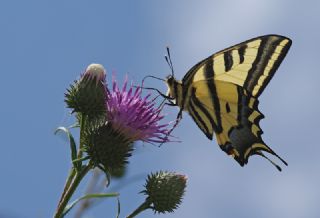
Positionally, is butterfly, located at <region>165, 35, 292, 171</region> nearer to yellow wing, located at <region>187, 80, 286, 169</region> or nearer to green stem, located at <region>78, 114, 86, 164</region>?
yellow wing, located at <region>187, 80, 286, 169</region>

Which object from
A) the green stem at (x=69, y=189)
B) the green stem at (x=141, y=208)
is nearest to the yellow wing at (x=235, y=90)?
the green stem at (x=141, y=208)

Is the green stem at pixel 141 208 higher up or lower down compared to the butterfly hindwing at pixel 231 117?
lower down

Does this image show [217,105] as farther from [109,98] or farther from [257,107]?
[109,98]

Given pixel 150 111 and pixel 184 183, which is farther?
pixel 184 183

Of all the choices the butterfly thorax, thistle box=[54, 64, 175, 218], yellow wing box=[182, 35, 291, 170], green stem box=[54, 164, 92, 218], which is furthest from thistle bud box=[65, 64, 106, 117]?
yellow wing box=[182, 35, 291, 170]

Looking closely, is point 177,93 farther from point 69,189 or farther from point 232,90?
point 69,189

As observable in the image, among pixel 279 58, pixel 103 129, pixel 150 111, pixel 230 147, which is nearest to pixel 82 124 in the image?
pixel 103 129

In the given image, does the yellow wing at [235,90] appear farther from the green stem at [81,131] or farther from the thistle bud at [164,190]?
the green stem at [81,131]
